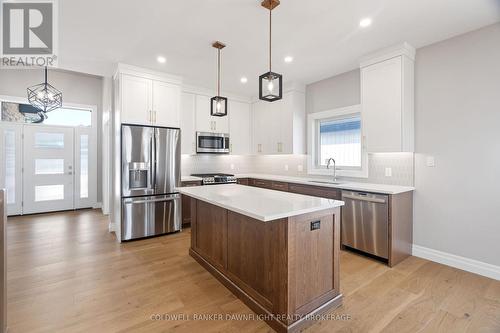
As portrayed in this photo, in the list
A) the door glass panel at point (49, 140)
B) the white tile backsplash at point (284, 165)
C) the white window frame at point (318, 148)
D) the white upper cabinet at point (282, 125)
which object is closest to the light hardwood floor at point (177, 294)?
the white tile backsplash at point (284, 165)

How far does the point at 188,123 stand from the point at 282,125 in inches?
76.1

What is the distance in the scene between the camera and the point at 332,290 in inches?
83.7

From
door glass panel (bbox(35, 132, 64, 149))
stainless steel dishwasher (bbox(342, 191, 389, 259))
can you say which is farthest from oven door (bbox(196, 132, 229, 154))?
door glass panel (bbox(35, 132, 64, 149))

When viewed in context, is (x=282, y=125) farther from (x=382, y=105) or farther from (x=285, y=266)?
(x=285, y=266)

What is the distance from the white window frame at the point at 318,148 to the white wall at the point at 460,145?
2.48ft

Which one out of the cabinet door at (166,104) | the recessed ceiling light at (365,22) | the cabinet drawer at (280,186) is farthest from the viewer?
the cabinet drawer at (280,186)

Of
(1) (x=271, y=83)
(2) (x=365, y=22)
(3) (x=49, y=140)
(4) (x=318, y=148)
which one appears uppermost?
(2) (x=365, y=22)

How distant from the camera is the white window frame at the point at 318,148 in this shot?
383cm

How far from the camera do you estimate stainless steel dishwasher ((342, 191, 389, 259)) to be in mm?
2963

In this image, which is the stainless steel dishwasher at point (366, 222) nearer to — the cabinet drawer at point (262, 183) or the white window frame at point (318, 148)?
the white window frame at point (318, 148)

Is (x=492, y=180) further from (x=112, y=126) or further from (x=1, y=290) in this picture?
(x=112, y=126)

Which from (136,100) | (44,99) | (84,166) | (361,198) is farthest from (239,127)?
(84,166)

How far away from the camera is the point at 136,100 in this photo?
3.88m

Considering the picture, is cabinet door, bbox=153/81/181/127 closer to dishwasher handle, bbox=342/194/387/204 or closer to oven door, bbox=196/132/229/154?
oven door, bbox=196/132/229/154
